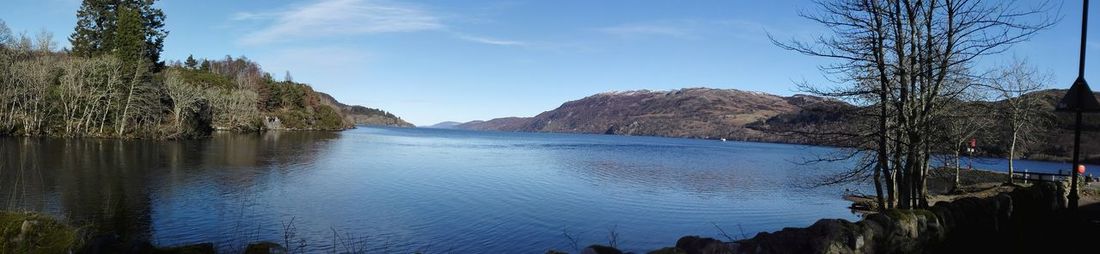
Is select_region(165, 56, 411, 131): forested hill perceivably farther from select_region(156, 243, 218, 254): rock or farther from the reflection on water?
select_region(156, 243, 218, 254): rock

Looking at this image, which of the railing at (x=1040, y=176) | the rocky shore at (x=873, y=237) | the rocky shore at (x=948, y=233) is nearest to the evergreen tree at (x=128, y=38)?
the rocky shore at (x=873, y=237)

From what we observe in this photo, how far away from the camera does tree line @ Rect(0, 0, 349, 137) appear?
55406 mm

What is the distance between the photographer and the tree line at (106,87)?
182 feet

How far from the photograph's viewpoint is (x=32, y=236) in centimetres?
673

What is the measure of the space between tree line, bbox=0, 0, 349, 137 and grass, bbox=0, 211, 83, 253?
60.1 meters

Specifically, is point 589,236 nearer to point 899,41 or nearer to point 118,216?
point 899,41

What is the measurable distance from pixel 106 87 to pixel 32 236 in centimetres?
6834

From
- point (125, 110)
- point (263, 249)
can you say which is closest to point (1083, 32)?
point (263, 249)

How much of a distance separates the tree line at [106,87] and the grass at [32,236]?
6013cm

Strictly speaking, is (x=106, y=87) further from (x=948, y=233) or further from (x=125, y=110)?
(x=948, y=233)

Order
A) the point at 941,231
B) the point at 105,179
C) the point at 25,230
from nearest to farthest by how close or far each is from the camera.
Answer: the point at 25,230 → the point at 941,231 → the point at 105,179

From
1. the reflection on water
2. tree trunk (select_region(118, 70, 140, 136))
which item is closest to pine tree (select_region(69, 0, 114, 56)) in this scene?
tree trunk (select_region(118, 70, 140, 136))

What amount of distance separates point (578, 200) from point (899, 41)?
16089mm

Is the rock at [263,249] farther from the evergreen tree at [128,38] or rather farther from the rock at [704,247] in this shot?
the evergreen tree at [128,38]
